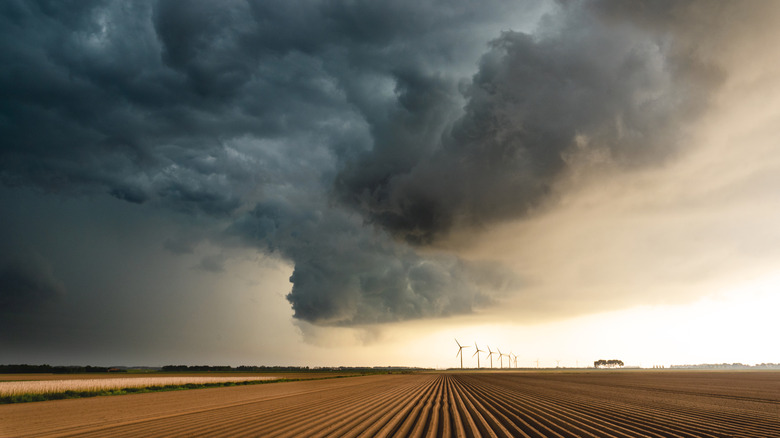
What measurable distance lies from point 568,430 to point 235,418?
44.2 ft

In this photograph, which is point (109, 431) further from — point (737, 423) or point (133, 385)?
point (133, 385)

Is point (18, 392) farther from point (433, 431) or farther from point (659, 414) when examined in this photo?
point (659, 414)

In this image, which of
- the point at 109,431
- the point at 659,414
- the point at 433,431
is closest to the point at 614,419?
the point at 659,414

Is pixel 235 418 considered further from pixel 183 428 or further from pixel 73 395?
pixel 73 395

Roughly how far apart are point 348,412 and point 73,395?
2696 cm

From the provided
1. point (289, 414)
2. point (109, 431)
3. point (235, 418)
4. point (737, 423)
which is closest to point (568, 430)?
point (737, 423)

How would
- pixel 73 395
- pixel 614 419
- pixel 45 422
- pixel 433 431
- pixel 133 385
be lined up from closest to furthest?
1. pixel 433 431
2. pixel 45 422
3. pixel 614 419
4. pixel 73 395
5. pixel 133 385

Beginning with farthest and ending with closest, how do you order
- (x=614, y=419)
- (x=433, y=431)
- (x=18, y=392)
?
(x=18, y=392) < (x=614, y=419) < (x=433, y=431)

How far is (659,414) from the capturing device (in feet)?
72.9

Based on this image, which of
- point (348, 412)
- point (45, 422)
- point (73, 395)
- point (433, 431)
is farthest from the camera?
point (73, 395)

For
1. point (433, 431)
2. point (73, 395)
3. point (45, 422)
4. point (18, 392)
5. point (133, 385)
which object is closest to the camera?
point (433, 431)

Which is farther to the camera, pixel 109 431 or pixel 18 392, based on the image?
pixel 18 392

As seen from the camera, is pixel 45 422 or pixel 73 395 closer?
pixel 45 422

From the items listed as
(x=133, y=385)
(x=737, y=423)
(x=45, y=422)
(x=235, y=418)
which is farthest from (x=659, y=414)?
(x=133, y=385)
